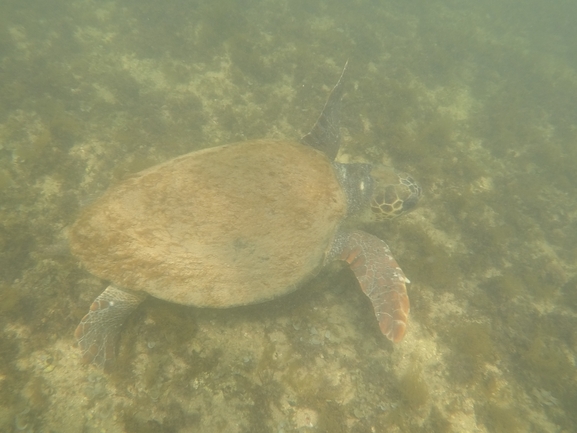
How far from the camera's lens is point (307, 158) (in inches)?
138

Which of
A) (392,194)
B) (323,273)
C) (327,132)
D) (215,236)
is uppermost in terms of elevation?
(327,132)

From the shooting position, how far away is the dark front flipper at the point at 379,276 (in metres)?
3.18

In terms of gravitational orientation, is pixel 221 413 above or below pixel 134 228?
below

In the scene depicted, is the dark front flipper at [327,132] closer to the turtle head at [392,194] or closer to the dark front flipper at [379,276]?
the turtle head at [392,194]

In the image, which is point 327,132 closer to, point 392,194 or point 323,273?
point 392,194

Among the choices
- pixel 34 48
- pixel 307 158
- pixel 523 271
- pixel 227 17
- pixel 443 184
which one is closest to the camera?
pixel 307 158

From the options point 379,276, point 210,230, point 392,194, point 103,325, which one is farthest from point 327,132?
A: point 103,325

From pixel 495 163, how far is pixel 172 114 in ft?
23.4

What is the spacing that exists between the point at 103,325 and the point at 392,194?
4.04 m

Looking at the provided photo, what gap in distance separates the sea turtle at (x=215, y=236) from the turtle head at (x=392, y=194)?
95 cm

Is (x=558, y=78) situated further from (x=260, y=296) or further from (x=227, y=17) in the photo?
(x=260, y=296)

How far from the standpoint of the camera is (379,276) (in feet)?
11.5

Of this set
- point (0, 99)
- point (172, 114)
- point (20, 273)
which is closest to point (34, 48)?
point (0, 99)

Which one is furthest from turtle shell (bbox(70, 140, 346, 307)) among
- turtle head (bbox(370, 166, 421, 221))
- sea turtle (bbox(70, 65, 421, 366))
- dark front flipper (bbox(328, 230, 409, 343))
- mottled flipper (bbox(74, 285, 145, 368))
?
turtle head (bbox(370, 166, 421, 221))
